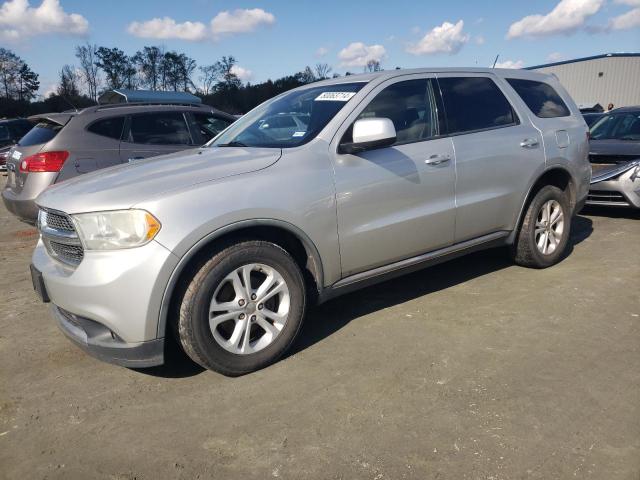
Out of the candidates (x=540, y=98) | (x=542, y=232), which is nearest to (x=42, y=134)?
(x=540, y=98)

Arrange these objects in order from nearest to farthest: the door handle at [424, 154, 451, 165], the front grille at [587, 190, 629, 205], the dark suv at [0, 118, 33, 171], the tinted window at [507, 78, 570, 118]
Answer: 1. the door handle at [424, 154, 451, 165]
2. the tinted window at [507, 78, 570, 118]
3. the front grille at [587, 190, 629, 205]
4. the dark suv at [0, 118, 33, 171]

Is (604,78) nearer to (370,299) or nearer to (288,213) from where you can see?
(370,299)

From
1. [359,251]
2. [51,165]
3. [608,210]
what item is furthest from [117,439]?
[608,210]

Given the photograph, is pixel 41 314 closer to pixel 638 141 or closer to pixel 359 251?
pixel 359 251

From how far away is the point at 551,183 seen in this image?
502 cm

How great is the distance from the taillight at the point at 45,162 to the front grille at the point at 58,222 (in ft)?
9.31

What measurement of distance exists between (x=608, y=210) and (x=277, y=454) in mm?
6592

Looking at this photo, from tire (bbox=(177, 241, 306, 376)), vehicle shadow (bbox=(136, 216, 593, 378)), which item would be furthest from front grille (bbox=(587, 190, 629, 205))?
tire (bbox=(177, 241, 306, 376))

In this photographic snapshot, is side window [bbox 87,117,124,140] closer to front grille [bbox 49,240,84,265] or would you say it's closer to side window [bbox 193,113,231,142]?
side window [bbox 193,113,231,142]

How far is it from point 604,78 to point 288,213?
40979 millimetres

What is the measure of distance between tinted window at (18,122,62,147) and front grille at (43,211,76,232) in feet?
10.5

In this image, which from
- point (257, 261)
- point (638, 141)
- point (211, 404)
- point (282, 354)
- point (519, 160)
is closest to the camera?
point (211, 404)

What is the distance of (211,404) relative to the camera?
9.50ft

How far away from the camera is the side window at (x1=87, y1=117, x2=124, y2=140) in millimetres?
6176
